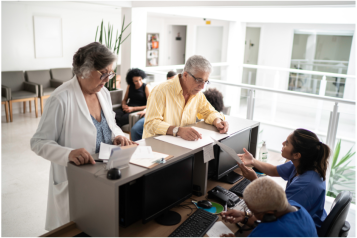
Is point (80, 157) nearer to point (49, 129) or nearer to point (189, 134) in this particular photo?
point (49, 129)

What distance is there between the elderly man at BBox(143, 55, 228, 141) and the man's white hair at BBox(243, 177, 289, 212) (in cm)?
67

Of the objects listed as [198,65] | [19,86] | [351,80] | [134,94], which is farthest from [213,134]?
[351,80]

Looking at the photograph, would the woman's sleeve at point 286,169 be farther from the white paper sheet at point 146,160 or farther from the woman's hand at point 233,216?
the white paper sheet at point 146,160

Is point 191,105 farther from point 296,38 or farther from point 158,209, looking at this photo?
point 296,38

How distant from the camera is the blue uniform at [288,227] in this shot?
1.27 m

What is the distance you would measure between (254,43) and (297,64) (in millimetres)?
1435

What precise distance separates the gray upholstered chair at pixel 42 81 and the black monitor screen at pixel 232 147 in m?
5.51

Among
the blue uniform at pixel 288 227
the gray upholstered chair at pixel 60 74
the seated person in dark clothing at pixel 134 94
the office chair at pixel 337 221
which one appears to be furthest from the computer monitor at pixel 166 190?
the gray upholstered chair at pixel 60 74

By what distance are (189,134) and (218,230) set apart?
24.5 inches

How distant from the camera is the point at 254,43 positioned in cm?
887

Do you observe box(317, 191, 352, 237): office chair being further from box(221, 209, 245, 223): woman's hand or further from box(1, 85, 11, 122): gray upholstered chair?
box(1, 85, 11, 122): gray upholstered chair

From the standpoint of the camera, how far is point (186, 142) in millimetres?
1864

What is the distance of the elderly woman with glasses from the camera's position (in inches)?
61.7

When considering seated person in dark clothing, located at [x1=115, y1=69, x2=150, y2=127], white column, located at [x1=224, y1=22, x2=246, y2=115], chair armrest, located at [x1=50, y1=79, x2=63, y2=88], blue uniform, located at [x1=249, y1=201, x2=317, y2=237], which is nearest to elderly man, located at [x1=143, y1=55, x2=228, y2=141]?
blue uniform, located at [x1=249, y1=201, x2=317, y2=237]
